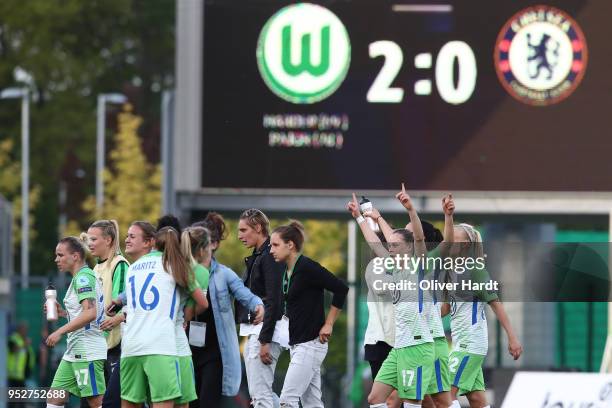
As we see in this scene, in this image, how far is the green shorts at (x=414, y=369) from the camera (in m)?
10.6

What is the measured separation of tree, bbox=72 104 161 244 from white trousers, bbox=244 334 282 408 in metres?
29.3

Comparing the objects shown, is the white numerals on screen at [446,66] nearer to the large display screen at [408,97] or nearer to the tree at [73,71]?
the large display screen at [408,97]

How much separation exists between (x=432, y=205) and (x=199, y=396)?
5563 millimetres

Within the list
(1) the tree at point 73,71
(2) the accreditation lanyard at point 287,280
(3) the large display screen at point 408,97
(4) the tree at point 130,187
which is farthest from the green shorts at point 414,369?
(1) the tree at point 73,71

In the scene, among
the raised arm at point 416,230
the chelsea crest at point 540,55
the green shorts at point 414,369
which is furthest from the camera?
the chelsea crest at point 540,55

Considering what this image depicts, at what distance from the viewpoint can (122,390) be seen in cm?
1005

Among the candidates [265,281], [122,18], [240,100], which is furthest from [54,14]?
[265,281]

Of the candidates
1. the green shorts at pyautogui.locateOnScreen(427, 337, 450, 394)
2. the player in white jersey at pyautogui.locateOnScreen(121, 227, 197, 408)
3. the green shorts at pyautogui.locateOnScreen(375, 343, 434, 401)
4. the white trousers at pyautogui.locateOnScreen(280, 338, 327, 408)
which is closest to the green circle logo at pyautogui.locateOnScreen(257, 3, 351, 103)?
the white trousers at pyautogui.locateOnScreen(280, 338, 327, 408)

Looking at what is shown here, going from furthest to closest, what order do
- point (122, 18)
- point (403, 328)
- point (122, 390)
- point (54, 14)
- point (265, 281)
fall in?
point (122, 18) → point (54, 14) → point (265, 281) → point (403, 328) → point (122, 390)

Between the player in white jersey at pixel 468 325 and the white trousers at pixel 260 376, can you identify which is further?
the white trousers at pixel 260 376

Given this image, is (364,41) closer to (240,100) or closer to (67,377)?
(240,100)

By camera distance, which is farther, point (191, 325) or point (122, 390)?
point (191, 325)

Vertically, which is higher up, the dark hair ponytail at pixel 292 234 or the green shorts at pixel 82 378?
the dark hair ponytail at pixel 292 234

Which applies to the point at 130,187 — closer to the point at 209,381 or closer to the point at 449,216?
the point at 209,381
